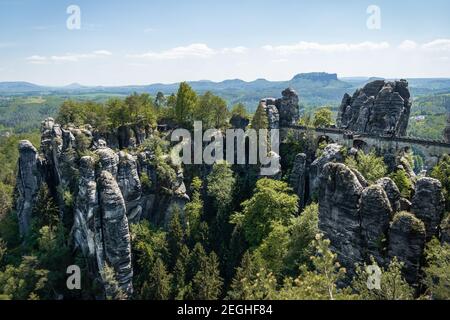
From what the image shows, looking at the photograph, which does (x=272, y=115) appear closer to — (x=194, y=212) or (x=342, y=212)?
(x=194, y=212)

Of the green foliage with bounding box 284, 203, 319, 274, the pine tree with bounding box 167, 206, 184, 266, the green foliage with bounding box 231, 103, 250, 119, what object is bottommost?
the pine tree with bounding box 167, 206, 184, 266

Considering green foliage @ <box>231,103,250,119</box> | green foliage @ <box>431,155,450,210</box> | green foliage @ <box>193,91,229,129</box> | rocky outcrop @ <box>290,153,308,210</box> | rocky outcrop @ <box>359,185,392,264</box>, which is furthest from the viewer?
green foliage @ <box>231,103,250,119</box>

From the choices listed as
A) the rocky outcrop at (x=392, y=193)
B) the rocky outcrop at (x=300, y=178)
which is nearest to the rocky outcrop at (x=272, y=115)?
the rocky outcrop at (x=300, y=178)

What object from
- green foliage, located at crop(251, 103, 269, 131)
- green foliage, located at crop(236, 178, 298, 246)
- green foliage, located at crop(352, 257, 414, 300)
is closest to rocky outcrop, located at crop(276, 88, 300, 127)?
green foliage, located at crop(251, 103, 269, 131)

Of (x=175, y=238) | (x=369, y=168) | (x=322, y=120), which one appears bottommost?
(x=175, y=238)

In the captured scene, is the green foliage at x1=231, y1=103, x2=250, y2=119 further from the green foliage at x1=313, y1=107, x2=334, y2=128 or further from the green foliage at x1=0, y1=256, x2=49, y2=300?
the green foliage at x1=0, y1=256, x2=49, y2=300

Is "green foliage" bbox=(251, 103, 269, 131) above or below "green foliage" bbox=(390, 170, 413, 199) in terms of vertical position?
above

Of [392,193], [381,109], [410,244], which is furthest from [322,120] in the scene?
[410,244]
